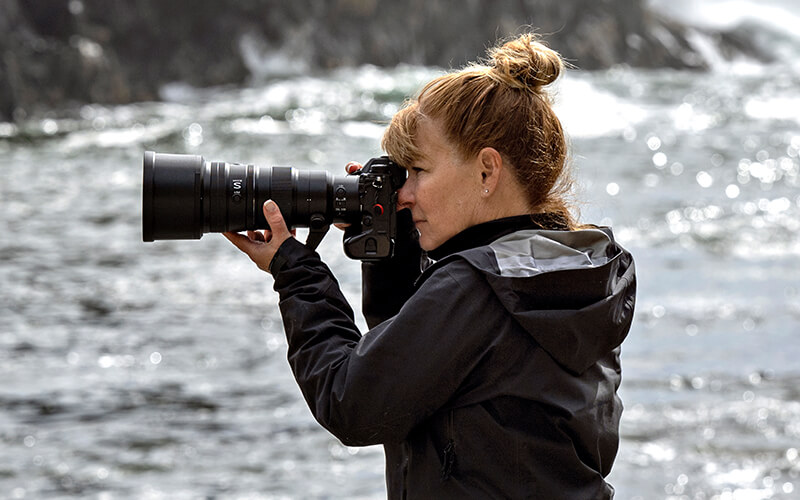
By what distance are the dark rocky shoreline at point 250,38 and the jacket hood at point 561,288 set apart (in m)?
12.6

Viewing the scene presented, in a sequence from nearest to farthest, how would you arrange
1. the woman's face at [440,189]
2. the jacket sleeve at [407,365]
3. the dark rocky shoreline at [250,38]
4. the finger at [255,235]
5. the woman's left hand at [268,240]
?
the jacket sleeve at [407,365] → the woman's face at [440,189] → the woman's left hand at [268,240] → the finger at [255,235] → the dark rocky shoreline at [250,38]

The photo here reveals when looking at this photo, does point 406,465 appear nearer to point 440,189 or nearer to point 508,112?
point 440,189

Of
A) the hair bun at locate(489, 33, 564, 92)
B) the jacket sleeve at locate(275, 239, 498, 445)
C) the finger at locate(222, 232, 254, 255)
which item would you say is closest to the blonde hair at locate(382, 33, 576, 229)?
the hair bun at locate(489, 33, 564, 92)

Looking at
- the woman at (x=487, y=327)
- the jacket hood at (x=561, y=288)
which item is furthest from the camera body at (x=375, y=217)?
the jacket hood at (x=561, y=288)

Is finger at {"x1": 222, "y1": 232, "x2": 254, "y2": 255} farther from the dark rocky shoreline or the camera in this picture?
the dark rocky shoreline

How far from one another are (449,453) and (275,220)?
1.65 feet

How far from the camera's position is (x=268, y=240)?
197cm

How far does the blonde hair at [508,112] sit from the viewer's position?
1731mm

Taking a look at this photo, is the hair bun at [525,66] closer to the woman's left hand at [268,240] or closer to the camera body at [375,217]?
the camera body at [375,217]

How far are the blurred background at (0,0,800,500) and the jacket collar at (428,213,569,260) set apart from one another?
18cm

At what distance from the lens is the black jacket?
1.66 m

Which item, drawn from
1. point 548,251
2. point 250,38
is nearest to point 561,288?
point 548,251

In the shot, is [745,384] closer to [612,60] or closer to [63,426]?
[63,426]

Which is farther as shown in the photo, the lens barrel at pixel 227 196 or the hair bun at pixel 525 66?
the lens barrel at pixel 227 196
